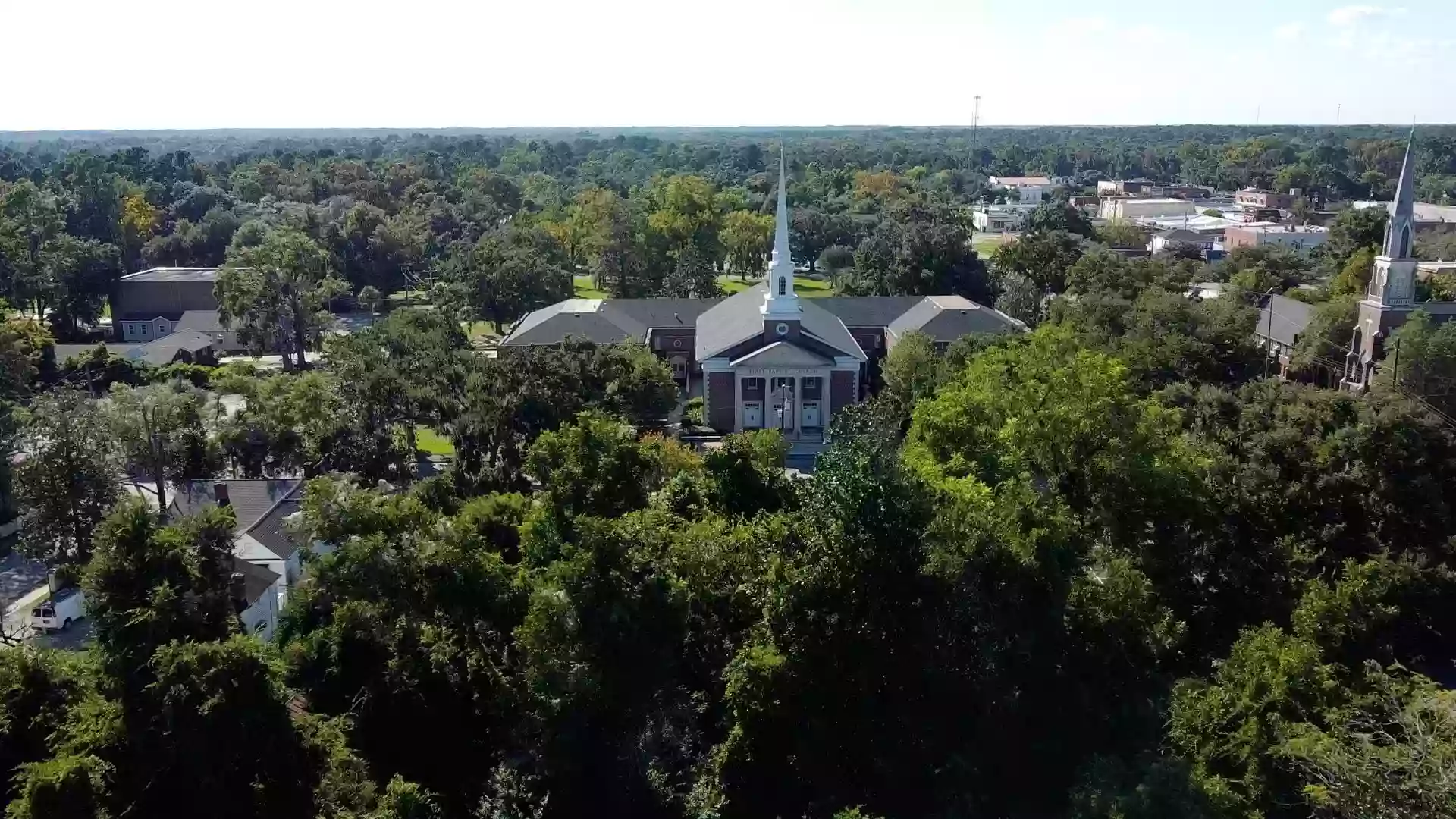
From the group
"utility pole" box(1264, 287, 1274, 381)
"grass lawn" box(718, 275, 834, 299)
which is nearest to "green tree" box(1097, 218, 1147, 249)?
"grass lawn" box(718, 275, 834, 299)

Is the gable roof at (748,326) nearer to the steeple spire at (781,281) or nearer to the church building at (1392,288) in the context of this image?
the steeple spire at (781,281)

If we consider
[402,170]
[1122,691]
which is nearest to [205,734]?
[1122,691]

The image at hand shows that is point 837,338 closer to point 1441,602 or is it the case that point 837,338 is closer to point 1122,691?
point 1441,602

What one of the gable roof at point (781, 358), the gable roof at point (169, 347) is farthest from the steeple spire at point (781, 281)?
the gable roof at point (169, 347)

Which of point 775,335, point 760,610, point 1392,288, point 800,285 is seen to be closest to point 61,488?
point 760,610

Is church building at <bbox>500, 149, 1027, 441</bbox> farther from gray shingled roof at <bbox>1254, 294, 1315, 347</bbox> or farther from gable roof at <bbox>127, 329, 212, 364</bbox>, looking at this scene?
gable roof at <bbox>127, 329, 212, 364</bbox>
